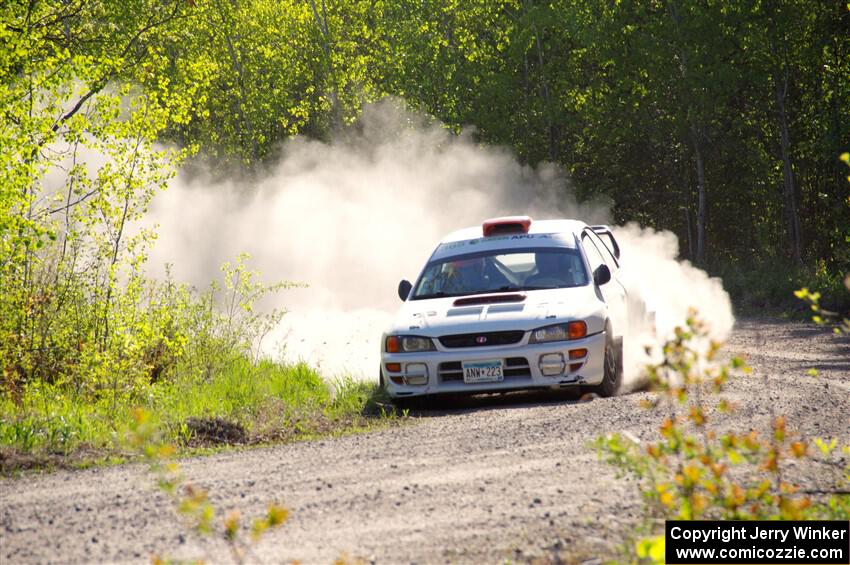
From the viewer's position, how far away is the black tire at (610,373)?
38.5ft

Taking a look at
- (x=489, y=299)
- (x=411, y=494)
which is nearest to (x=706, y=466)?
(x=411, y=494)

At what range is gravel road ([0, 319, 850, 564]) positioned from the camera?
6.02m

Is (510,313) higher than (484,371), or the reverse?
(510,313)

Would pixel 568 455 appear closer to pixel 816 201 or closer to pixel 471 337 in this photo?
pixel 471 337

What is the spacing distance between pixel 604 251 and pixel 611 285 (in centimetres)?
164

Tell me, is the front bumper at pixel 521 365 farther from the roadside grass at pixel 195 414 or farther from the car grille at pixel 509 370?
the roadside grass at pixel 195 414

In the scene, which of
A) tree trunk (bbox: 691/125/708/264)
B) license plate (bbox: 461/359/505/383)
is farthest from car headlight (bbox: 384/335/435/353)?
tree trunk (bbox: 691/125/708/264)

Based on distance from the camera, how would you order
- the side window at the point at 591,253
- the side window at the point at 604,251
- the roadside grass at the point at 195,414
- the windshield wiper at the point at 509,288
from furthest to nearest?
the side window at the point at 604,251
the side window at the point at 591,253
the windshield wiper at the point at 509,288
the roadside grass at the point at 195,414

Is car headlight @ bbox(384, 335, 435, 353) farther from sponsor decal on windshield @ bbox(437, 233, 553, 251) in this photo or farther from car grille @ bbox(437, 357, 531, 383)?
sponsor decal on windshield @ bbox(437, 233, 553, 251)

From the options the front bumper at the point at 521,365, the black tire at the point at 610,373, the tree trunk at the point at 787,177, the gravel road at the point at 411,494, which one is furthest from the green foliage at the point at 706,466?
the tree trunk at the point at 787,177

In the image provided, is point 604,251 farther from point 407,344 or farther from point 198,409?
point 198,409

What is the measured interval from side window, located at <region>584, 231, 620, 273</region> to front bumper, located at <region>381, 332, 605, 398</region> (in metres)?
2.59

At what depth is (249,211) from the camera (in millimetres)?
35125

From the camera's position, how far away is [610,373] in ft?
39.0
